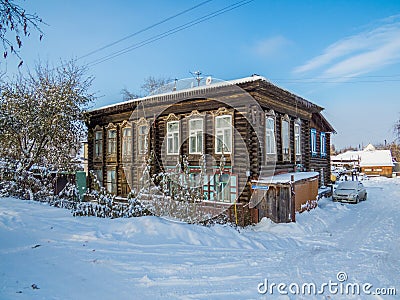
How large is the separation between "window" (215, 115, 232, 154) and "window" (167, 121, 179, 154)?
253 cm

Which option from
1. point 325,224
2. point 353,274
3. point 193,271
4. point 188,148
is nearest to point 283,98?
point 188,148

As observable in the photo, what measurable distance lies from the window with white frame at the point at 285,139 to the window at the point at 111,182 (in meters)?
10.4

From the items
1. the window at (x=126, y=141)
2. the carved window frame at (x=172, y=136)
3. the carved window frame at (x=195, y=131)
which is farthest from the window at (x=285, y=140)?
the window at (x=126, y=141)

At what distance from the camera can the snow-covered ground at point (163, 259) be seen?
3.96 m

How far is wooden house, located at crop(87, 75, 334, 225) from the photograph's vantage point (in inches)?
470

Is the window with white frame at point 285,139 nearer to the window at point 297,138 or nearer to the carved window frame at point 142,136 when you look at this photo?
the window at point 297,138

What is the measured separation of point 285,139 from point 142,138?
7785mm

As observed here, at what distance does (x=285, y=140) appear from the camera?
14.3 m

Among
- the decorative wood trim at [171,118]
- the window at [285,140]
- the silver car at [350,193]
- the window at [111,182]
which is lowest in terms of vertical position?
the silver car at [350,193]

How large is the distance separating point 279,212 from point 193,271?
20.8ft

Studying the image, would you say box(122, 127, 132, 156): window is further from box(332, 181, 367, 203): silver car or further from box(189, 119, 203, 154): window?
box(332, 181, 367, 203): silver car

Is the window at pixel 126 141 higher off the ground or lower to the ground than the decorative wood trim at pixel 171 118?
lower

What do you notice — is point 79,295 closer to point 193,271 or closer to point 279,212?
point 193,271

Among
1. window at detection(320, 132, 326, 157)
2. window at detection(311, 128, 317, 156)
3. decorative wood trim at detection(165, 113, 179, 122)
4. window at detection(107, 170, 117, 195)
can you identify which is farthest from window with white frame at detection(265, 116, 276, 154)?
window at detection(107, 170, 117, 195)
